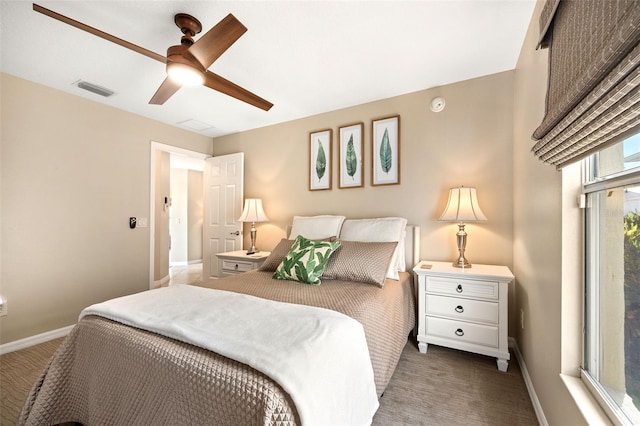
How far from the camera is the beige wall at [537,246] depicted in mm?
1230

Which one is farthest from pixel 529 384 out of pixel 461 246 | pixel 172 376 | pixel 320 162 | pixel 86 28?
pixel 86 28

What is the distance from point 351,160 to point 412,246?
3.88 feet

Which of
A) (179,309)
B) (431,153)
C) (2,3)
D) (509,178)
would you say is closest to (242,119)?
(2,3)

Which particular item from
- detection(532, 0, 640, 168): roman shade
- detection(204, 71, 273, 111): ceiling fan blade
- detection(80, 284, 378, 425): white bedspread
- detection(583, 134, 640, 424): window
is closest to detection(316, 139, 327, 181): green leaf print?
detection(204, 71, 273, 111): ceiling fan blade

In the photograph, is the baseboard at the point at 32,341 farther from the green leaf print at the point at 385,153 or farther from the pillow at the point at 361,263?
the green leaf print at the point at 385,153

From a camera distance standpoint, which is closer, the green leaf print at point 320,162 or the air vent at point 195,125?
the green leaf print at point 320,162

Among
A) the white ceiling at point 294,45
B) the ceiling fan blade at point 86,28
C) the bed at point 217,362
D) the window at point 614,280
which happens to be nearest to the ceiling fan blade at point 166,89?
the ceiling fan blade at point 86,28

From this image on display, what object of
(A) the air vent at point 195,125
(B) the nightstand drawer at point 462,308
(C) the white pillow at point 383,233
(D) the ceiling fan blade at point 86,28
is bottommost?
(B) the nightstand drawer at point 462,308

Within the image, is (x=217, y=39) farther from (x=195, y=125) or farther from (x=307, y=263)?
(x=195, y=125)

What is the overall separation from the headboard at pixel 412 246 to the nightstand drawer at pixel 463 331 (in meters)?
0.56

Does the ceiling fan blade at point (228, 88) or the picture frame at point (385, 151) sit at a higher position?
→ the ceiling fan blade at point (228, 88)

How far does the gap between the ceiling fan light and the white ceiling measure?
14.2 inches

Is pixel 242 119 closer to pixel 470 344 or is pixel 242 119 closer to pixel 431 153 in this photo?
pixel 431 153

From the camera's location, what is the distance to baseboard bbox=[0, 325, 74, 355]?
2341 mm
